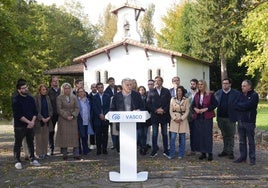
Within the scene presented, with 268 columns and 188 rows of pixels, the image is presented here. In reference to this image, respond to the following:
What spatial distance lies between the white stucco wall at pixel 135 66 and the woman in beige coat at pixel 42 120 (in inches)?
704

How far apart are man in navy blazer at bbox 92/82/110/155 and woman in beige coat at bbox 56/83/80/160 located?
88cm

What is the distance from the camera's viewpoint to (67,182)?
24.0 feet

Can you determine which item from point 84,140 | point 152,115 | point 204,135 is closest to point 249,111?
point 204,135

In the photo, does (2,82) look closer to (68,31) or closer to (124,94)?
(124,94)

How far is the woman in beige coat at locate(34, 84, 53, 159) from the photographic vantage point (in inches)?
374

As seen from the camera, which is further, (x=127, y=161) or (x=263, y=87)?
(x=263, y=87)

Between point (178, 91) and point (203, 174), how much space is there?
2.30m

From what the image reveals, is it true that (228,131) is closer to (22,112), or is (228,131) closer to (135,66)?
(22,112)

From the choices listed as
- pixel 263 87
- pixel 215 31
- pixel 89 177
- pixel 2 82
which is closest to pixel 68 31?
pixel 215 31

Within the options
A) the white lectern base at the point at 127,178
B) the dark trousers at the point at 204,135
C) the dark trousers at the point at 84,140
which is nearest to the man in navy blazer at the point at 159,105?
the dark trousers at the point at 204,135

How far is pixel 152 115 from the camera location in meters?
9.82

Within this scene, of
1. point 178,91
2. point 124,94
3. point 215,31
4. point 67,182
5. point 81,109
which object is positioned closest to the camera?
point 67,182

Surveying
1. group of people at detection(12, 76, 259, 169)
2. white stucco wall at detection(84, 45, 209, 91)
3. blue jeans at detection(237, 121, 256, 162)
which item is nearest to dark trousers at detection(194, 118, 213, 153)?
group of people at detection(12, 76, 259, 169)

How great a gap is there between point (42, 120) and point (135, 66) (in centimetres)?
1906
